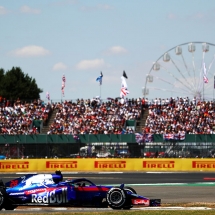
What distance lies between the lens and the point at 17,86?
101938 mm

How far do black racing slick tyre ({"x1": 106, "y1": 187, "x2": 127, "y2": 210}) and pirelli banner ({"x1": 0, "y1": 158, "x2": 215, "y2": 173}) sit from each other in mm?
21626

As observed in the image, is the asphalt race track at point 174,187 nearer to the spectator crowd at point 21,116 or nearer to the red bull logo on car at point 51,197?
the red bull logo on car at point 51,197

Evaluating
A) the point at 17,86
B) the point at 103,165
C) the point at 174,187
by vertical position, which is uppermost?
the point at 17,86

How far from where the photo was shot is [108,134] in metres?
47.6

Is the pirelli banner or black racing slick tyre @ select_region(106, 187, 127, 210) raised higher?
the pirelli banner

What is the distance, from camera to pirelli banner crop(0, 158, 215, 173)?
37.7m

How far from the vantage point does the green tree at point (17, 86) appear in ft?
332

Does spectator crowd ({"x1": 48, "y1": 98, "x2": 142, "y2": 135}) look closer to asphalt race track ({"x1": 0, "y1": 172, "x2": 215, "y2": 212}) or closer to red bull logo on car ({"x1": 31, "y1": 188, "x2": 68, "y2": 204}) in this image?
asphalt race track ({"x1": 0, "y1": 172, "x2": 215, "y2": 212})

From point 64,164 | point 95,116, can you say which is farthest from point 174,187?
point 95,116

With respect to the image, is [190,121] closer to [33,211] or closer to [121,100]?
[121,100]

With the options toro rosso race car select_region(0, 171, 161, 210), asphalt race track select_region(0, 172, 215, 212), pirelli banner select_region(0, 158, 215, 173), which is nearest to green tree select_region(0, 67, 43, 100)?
pirelli banner select_region(0, 158, 215, 173)

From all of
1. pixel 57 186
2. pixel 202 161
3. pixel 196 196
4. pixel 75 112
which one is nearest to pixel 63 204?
pixel 57 186

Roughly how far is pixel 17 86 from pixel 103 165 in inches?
2574

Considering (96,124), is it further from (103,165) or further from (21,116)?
(103,165)
